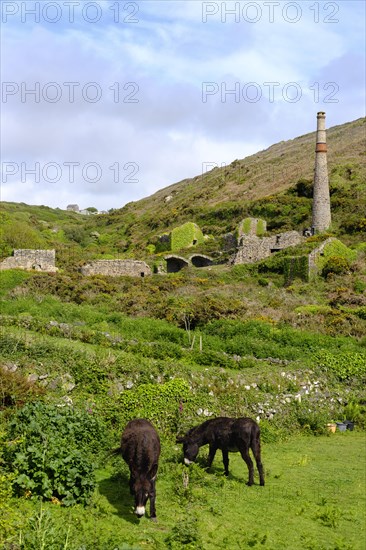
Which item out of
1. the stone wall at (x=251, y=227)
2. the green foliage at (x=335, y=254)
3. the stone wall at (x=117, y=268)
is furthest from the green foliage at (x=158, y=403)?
the stone wall at (x=251, y=227)

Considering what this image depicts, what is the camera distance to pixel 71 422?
34.9ft

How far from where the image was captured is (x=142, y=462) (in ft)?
29.0

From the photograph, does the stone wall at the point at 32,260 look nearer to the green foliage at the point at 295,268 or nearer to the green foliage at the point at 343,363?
the green foliage at the point at 295,268

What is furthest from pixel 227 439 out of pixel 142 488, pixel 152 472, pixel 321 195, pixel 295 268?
pixel 321 195

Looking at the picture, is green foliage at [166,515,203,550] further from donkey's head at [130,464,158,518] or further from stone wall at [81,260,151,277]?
stone wall at [81,260,151,277]

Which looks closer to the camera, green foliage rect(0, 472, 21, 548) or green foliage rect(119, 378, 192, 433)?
green foliage rect(0, 472, 21, 548)

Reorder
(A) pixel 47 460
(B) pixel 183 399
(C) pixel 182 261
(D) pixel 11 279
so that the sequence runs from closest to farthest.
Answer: (A) pixel 47 460
(B) pixel 183 399
(D) pixel 11 279
(C) pixel 182 261

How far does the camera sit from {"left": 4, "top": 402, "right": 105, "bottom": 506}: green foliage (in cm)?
870

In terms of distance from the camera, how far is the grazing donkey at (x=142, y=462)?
27.7 feet

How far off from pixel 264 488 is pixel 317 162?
43.3 metres

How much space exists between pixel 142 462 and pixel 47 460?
4.93 ft

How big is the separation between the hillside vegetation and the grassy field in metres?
0.04

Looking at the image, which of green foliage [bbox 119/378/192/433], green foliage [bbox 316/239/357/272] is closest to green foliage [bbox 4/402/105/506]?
green foliage [bbox 119/378/192/433]

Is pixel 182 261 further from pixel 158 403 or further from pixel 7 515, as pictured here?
pixel 7 515
